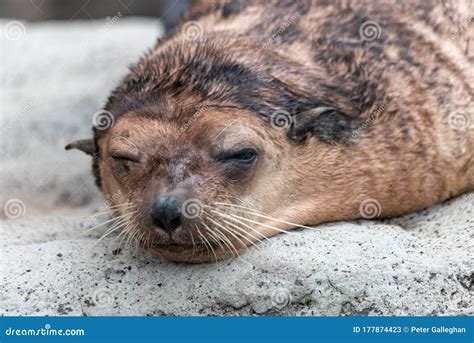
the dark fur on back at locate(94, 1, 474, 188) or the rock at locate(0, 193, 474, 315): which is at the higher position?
the dark fur on back at locate(94, 1, 474, 188)

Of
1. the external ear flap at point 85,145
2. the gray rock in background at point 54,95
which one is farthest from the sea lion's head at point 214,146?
the gray rock in background at point 54,95

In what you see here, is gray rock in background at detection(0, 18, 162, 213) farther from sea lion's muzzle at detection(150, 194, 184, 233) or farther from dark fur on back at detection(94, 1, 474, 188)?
sea lion's muzzle at detection(150, 194, 184, 233)

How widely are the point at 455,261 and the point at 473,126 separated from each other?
1.27m

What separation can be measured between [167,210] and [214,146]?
557 mm

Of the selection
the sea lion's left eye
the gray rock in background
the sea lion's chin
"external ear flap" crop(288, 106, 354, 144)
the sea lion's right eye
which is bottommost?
the gray rock in background

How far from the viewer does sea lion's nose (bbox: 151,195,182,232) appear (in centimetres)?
485

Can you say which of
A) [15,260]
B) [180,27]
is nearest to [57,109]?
[180,27]

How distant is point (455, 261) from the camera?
5238mm

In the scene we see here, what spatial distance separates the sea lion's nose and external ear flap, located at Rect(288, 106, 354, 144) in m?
1.05

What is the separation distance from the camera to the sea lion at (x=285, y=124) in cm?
518

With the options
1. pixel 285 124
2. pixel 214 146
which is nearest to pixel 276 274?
pixel 214 146

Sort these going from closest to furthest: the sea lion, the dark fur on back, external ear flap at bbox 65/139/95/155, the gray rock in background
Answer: the sea lion < the dark fur on back < external ear flap at bbox 65/139/95/155 < the gray rock in background

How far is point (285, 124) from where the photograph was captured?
5555 mm

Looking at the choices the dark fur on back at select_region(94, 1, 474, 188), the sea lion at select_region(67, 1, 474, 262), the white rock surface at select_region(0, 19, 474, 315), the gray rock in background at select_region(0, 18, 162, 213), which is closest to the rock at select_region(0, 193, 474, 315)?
the white rock surface at select_region(0, 19, 474, 315)
